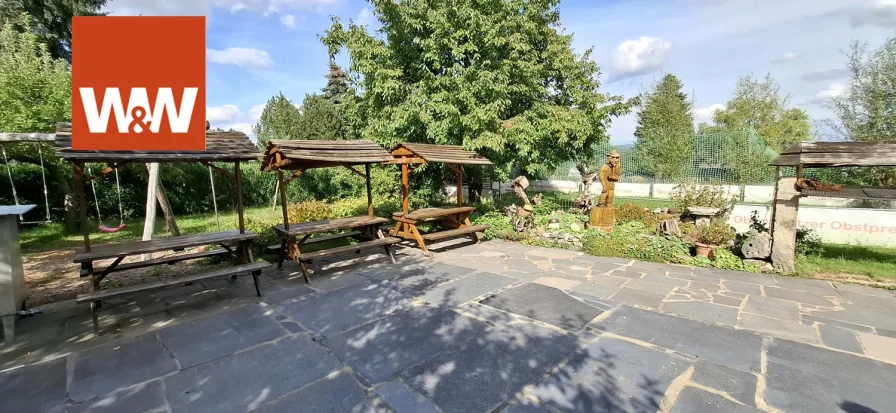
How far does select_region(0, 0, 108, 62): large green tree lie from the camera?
47.1 feet

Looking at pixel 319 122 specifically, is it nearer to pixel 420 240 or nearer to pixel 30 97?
pixel 30 97

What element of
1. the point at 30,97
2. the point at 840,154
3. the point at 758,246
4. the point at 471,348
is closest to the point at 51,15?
the point at 30,97

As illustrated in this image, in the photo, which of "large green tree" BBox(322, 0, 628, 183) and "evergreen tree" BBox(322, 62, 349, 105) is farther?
"evergreen tree" BBox(322, 62, 349, 105)

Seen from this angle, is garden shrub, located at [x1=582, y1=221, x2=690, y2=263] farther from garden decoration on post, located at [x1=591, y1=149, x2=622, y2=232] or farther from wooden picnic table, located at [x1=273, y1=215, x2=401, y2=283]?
wooden picnic table, located at [x1=273, y1=215, x2=401, y2=283]

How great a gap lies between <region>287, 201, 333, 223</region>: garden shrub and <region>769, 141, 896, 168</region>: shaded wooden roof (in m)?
9.88

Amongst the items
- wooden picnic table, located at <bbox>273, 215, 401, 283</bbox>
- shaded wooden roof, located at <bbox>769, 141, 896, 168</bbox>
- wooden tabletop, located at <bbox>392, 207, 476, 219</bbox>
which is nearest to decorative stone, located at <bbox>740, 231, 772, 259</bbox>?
shaded wooden roof, located at <bbox>769, 141, 896, 168</bbox>

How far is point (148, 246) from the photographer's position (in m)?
4.62

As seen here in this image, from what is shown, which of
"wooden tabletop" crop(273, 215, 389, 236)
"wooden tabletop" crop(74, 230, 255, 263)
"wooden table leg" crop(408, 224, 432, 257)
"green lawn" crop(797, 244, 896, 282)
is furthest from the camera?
"wooden table leg" crop(408, 224, 432, 257)

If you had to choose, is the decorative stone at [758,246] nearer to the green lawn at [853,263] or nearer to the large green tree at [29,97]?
the green lawn at [853,263]

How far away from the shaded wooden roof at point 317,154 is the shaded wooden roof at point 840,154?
21.1 feet

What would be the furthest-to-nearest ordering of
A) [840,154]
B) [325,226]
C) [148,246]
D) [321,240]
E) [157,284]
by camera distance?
[321,240], [325,226], [840,154], [148,246], [157,284]

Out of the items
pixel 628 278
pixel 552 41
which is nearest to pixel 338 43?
pixel 552 41

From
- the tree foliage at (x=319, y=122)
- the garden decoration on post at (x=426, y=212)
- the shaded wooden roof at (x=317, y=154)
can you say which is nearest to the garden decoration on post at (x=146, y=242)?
the shaded wooden roof at (x=317, y=154)

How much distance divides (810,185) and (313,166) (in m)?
7.69
